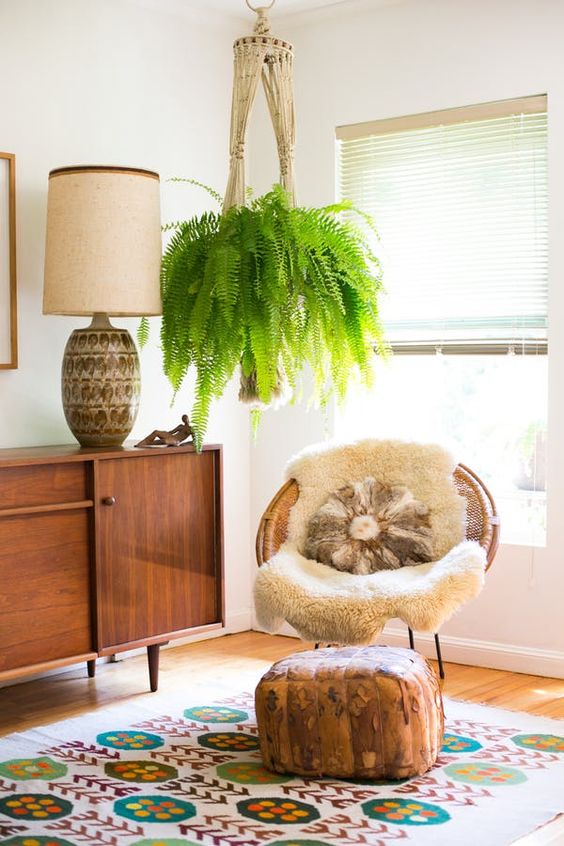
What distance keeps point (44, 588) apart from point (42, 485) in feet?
0.97

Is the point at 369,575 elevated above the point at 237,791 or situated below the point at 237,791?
above

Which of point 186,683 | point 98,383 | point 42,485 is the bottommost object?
point 186,683

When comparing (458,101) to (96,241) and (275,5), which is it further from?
(96,241)

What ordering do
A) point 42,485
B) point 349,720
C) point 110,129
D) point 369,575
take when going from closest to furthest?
point 349,720
point 42,485
point 369,575
point 110,129

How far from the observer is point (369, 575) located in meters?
3.22

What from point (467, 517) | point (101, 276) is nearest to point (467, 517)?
point (467, 517)

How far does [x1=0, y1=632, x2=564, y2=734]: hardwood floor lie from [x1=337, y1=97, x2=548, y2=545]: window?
52 cm

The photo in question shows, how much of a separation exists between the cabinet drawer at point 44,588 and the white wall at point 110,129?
542 millimetres

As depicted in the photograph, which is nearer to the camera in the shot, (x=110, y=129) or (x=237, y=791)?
(x=237, y=791)

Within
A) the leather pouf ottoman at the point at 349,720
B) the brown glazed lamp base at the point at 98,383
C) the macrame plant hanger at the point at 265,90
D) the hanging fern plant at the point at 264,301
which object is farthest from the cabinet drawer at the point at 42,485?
the macrame plant hanger at the point at 265,90

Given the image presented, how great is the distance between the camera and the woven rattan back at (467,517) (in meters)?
3.22

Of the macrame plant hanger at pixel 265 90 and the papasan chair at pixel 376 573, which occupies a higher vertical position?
the macrame plant hanger at pixel 265 90

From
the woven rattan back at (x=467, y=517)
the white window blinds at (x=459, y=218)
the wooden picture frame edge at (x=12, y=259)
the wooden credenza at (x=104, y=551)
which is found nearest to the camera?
the wooden credenza at (x=104, y=551)

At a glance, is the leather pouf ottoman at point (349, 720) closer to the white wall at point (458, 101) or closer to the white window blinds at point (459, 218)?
the white wall at point (458, 101)
